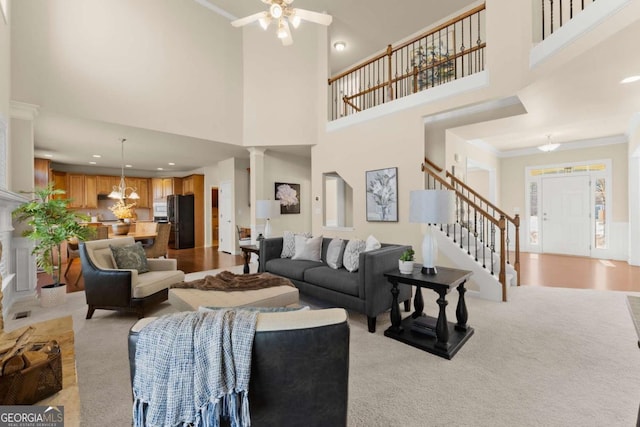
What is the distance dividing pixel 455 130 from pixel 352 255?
3.55 meters

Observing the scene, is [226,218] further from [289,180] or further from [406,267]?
[406,267]

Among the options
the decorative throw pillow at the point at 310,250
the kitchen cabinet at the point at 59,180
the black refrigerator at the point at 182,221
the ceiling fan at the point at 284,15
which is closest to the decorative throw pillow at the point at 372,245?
the decorative throw pillow at the point at 310,250

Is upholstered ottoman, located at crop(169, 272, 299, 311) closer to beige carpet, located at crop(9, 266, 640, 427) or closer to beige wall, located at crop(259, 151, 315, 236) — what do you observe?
beige carpet, located at crop(9, 266, 640, 427)

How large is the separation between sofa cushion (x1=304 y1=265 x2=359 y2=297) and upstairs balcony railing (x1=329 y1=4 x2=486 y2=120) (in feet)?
11.1

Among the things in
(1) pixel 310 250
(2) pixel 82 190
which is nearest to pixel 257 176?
(1) pixel 310 250

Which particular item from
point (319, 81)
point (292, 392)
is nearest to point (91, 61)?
point (319, 81)

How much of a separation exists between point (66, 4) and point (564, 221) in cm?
1040

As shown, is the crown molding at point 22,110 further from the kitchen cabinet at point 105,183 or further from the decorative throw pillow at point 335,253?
the kitchen cabinet at point 105,183

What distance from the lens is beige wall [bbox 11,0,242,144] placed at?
381 cm

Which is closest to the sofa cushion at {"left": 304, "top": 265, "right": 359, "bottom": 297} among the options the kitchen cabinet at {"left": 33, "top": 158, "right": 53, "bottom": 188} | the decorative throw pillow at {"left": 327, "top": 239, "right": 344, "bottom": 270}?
the decorative throw pillow at {"left": 327, "top": 239, "right": 344, "bottom": 270}

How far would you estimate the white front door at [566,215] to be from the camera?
6.54m

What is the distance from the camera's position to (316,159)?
6.16 meters

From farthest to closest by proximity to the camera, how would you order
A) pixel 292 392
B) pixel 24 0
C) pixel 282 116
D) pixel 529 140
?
pixel 529 140 < pixel 282 116 < pixel 24 0 < pixel 292 392

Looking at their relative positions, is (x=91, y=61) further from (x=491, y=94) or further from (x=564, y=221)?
(x=564, y=221)
